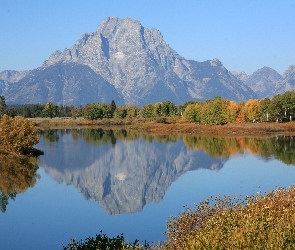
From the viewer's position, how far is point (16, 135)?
6088 centimetres

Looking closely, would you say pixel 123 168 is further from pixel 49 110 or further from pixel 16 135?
pixel 49 110

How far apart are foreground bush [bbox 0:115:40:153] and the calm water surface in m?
3.66

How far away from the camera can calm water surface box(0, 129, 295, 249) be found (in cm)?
2884

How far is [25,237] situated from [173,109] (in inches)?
5914

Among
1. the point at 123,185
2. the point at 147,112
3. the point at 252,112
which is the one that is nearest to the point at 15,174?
the point at 123,185

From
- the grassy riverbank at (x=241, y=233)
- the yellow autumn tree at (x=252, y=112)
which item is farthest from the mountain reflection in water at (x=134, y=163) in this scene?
the yellow autumn tree at (x=252, y=112)

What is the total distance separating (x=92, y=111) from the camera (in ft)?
578

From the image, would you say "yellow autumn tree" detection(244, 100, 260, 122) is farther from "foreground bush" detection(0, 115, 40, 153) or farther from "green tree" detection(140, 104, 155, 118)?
"foreground bush" detection(0, 115, 40, 153)

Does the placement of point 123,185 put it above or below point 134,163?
below

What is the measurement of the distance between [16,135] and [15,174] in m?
14.9

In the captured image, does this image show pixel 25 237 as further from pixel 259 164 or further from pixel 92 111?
pixel 92 111

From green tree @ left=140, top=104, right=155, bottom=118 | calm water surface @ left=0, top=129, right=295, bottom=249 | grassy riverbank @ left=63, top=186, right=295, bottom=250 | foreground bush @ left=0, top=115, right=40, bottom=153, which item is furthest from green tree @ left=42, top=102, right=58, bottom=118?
grassy riverbank @ left=63, top=186, right=295, bottom=250

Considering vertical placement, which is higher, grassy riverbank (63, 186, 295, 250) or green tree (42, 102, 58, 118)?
green tree (42, 102, 58, 118)

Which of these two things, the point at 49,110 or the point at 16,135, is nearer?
the point at 16,135
